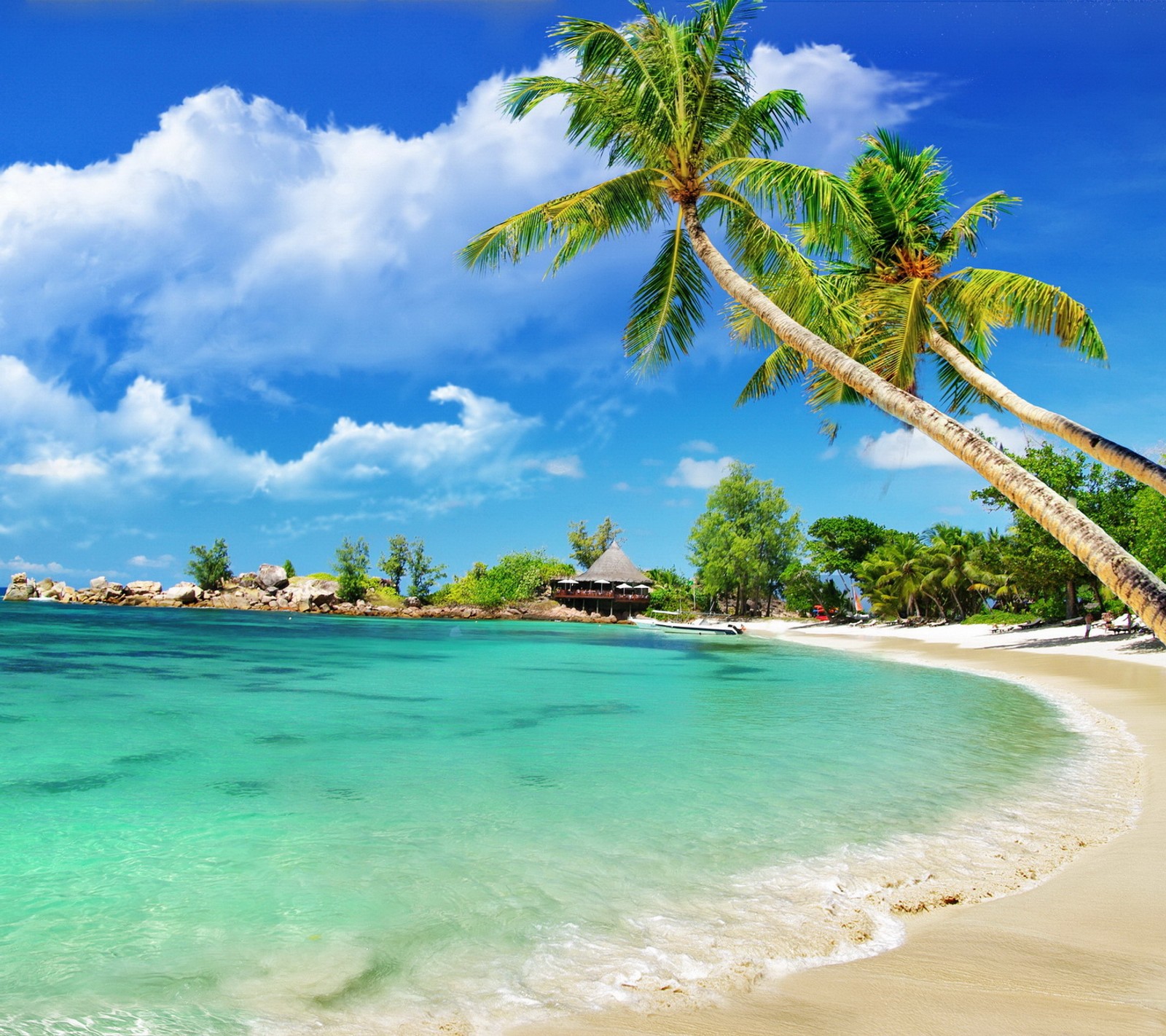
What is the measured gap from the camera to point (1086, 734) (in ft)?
27.1

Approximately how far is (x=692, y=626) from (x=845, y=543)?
38.0ft

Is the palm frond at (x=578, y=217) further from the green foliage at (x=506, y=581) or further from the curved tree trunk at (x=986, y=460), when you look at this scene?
the green foliage at (x=506, y=581)

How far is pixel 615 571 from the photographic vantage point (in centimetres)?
5966

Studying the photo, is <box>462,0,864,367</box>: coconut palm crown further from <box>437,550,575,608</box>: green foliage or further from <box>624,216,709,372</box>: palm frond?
<box>437,550,575,608</box>: green foliage

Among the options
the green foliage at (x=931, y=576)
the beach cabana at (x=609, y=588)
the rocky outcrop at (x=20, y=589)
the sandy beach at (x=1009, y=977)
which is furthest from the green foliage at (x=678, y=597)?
the rocky outcrop at (x=20, y=589)

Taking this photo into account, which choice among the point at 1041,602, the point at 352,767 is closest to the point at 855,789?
the point at 352,767

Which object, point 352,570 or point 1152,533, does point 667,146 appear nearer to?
point 1152,533

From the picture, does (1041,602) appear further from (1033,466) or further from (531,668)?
(531,668)

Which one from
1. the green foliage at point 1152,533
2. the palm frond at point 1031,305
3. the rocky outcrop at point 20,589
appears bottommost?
the rocky outcrop at point 20,589

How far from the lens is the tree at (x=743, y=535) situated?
5159 cm

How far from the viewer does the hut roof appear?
59125mm

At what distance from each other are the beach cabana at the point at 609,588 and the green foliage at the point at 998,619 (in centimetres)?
2674

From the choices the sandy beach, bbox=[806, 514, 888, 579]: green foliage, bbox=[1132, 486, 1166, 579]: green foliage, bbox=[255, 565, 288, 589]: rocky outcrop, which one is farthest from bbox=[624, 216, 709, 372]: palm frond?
bbox=[255, 565, 288, 589]: rocky outcrop

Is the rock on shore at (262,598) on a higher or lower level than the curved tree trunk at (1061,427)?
lower
